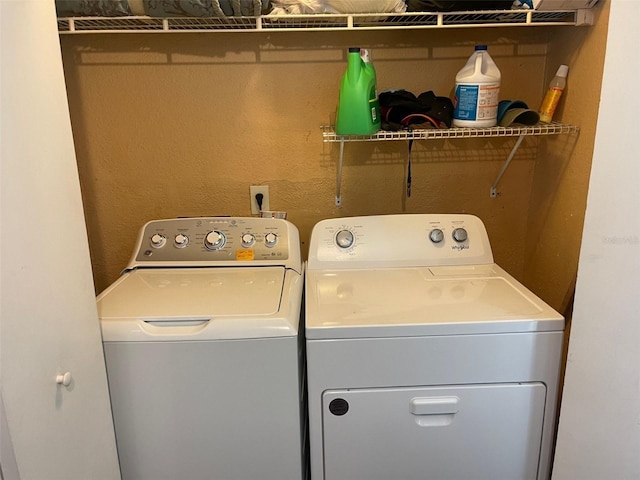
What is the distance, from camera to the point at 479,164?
6.63ft

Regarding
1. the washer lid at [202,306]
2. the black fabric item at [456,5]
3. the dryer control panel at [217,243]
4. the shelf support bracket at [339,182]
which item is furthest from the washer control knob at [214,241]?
the black fabric item at [456,5]

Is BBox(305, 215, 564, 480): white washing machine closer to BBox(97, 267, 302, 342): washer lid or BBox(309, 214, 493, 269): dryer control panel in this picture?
BBox(97, 267, 302, 342): washer lid

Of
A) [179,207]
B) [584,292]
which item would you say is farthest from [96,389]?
[584,292]

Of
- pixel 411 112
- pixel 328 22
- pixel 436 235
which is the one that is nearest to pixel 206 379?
pixel 436 235

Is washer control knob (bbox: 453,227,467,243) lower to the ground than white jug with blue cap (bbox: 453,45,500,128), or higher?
lower

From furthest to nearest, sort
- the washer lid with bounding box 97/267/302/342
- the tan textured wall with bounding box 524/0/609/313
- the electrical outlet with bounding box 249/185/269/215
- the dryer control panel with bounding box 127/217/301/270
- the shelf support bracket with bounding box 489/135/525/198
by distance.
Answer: the electrical outlet with bounding box 249/185/269/215 → the shelf support bracket with bounding box 489/135/525/198 → the dryer control panel with bounding box 127/217/301/270 → the tan textured wall with bounding box 524/0/609/313 → the washer lid with bounding box 97/267/302/342

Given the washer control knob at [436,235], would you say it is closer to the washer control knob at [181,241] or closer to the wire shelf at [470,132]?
the wire shelf at [470,132]

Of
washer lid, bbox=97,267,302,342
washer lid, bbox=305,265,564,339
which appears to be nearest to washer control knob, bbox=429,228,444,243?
washer lid, bbox=305,265,564,339

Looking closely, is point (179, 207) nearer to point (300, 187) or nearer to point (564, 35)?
point (300, 187)

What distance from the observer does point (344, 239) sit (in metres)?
1.78

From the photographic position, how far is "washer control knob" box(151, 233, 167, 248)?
178cm

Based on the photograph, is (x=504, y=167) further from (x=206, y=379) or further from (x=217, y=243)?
(x=206, y=379)

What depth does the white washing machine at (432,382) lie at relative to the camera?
1358 millimetres

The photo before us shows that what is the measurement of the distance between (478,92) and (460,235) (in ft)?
1.54
